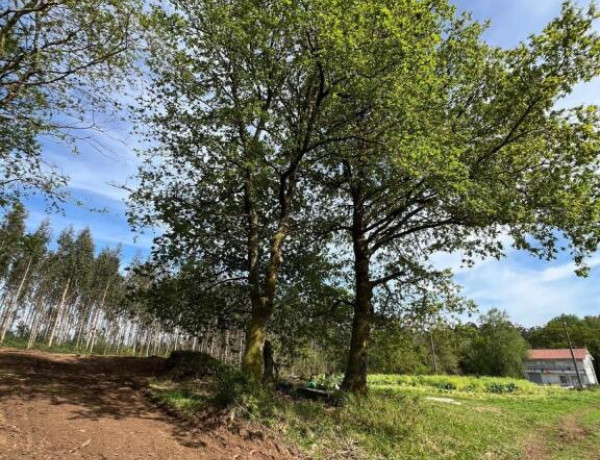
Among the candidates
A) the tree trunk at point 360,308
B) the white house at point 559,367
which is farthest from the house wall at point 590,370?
the tree trunk at point 360,308

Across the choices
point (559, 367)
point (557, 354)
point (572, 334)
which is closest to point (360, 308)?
point (559, 367)

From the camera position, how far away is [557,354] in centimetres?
9631

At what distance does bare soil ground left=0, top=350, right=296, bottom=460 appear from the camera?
659 centimetres

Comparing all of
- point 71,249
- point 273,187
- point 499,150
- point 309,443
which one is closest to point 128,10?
point 273,187

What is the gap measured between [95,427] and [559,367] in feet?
366

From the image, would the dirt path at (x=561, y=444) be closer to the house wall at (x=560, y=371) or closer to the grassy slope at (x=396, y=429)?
the grassy slope at (x=396, y=429)

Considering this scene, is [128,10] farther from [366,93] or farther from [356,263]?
[356,263]

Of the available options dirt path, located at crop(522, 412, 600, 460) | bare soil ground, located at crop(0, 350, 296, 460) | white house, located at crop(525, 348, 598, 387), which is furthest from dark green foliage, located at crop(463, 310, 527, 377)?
bare soil ground, located at crop(0, 350, 296, 460)

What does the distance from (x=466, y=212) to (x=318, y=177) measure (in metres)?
5.55

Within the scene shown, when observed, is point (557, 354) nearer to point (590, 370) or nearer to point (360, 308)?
point (590, 370)

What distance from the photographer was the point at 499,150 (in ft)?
45.0

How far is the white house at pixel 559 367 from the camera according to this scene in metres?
90.6

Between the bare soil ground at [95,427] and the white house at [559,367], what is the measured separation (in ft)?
328

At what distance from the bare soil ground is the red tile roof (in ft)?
338
